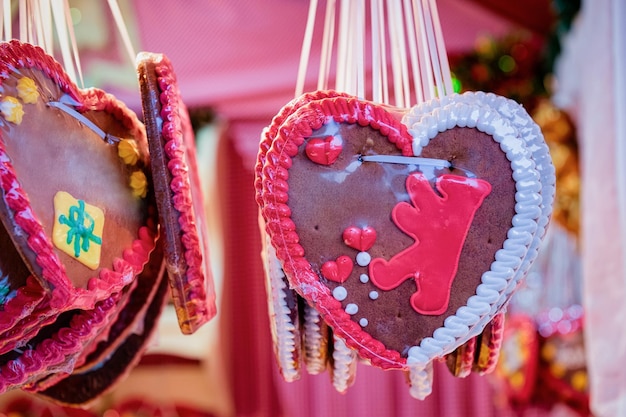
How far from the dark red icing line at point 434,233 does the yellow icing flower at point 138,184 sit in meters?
0.27

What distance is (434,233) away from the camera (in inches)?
28.4

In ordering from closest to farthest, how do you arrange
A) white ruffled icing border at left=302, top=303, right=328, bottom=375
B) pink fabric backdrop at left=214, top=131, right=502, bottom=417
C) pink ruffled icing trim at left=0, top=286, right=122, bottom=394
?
1. pink ruffled icing trim at left=0, top=286, right=122, bottom=394
2. white ruffled icing border at left=302, top=303, right=328, bottom=375
3. pink fabric backdrop at left=214, top=131, right=502, bottom=417

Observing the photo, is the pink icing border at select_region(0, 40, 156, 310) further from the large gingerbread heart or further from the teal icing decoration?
the large gingerbread heart

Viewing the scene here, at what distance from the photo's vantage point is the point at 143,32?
7.17ft

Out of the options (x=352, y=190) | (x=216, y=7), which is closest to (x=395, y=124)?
(x=352, y=190)

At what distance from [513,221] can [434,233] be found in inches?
3.3

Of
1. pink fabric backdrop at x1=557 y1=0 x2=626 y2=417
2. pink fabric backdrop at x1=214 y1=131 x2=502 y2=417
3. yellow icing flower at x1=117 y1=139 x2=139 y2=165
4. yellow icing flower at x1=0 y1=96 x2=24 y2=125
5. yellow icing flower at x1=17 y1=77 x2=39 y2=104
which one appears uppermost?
yellow icing flower at x1=17 y1=77 x2=39 y2=104

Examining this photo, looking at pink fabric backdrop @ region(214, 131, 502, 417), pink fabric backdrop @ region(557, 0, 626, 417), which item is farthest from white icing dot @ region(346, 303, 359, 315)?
pink fabric backdrop @ region(214, 131, 502, 417)

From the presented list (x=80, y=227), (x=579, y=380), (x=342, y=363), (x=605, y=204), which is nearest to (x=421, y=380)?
(x=342, y=363)

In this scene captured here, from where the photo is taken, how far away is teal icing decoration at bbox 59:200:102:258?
0.63 m

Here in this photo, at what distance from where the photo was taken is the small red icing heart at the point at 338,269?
27.5 inches

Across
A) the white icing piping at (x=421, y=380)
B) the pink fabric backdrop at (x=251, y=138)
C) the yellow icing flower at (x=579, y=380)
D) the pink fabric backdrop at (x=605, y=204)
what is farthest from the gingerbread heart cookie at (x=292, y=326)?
the pink fabric backdrop at (x=251, y=138)

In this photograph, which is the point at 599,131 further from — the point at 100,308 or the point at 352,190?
the point at 100,308

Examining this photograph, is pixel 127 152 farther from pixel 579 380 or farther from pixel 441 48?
pixel 579 380
